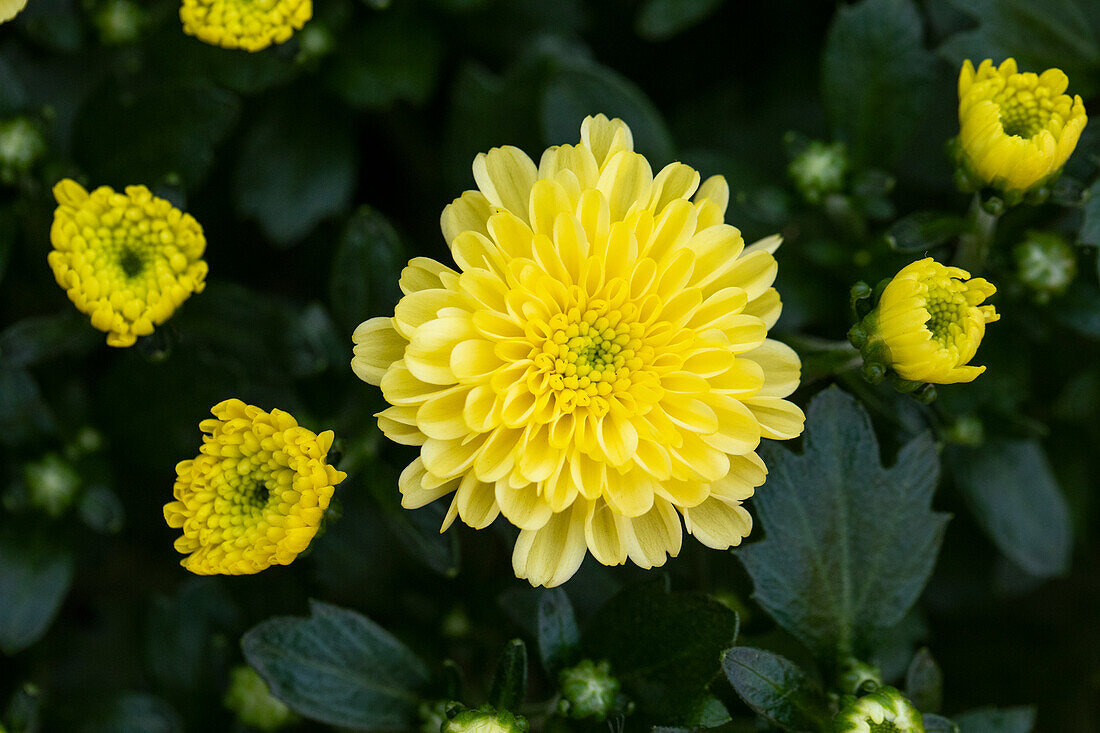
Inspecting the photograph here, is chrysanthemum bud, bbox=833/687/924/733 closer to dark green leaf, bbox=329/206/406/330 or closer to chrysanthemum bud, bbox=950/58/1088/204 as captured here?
chrysanthemum bud, bbox=950/58/1088/204

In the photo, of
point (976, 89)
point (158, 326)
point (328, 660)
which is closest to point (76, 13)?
point (158, 326)

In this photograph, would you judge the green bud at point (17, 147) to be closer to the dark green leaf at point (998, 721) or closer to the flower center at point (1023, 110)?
the flower center at point (1023, 110)

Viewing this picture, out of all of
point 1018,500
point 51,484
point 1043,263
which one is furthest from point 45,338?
point 1018,500

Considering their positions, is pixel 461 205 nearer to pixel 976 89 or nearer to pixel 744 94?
pixel 976 89

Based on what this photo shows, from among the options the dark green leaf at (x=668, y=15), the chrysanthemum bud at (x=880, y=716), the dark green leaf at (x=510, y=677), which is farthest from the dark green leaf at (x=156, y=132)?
the chrysanthemum bud at (x=880, y=716)

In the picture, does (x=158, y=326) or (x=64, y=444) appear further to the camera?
(x=64, y=444)

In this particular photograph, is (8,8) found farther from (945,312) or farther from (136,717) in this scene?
(945,312)
